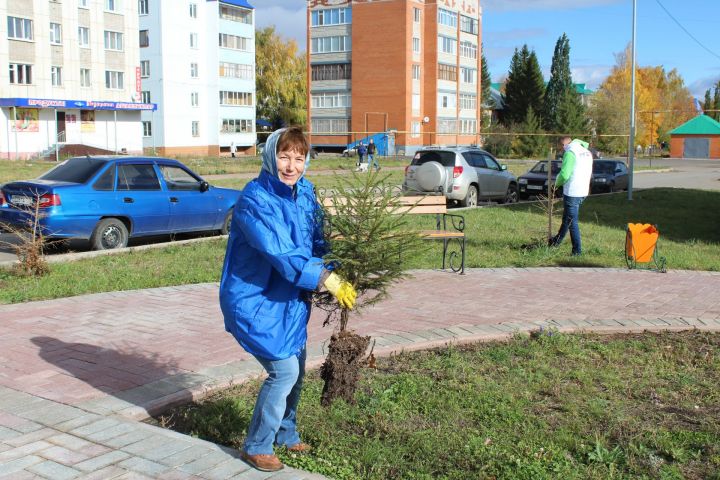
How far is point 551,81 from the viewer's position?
92.6 meters

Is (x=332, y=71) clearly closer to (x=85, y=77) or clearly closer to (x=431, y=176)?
(x=85, y=77)

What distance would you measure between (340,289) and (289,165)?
67 cm

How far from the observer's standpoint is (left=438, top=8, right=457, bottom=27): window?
77.2 meters

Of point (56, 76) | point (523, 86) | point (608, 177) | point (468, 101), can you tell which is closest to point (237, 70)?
point (56, 76)

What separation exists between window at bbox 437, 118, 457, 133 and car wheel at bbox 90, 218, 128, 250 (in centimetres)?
6836

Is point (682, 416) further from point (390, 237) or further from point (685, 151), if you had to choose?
point (685, 151)

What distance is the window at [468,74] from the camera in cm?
8288

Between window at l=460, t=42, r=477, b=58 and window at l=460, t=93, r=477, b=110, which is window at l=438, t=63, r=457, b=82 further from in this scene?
window at l=460, t=93, r=477, b=110

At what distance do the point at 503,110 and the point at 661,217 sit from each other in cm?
8169

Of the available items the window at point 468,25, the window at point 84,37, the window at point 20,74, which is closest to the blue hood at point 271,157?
the window at point 20,74

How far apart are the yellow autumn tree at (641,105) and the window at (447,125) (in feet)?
46.6

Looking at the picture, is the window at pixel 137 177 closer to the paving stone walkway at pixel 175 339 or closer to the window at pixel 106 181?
the window at pixel 106 181

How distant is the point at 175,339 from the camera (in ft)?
21.3

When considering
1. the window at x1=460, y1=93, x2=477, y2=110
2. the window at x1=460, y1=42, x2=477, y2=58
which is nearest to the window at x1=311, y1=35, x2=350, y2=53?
the window at x1=460, y1=42, x2=477, y2=58
